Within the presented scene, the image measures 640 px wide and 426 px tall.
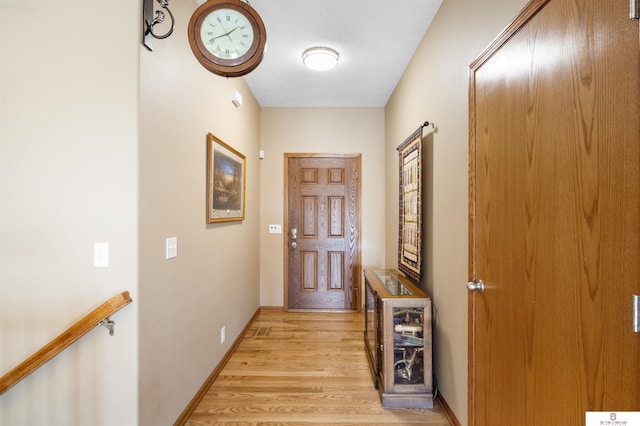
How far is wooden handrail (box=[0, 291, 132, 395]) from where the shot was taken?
4.13 ft

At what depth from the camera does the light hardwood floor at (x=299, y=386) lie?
1.92 meters

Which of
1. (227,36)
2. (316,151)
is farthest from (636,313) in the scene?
(316,151)

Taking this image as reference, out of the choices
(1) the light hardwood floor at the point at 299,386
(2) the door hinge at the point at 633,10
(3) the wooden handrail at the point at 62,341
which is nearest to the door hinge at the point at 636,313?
(2) the door hinge at the point at 633,10

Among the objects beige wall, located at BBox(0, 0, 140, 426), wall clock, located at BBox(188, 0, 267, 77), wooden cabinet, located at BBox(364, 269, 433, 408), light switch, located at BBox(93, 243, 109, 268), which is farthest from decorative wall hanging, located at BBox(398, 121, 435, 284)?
light switch, located at BBox(93, 243, 109, 268)

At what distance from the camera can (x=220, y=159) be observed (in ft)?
7.90

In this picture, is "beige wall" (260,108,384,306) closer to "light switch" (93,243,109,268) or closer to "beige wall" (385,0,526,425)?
"beige wall" (385,0,526,425)

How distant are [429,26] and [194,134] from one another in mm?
1925

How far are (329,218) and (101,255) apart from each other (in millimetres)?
2787

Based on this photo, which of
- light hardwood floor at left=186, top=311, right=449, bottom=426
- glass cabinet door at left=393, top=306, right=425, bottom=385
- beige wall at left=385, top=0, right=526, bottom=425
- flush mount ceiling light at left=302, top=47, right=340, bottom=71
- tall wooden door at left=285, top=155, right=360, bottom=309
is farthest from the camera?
tall wooden door at left=285, top=155, right=360, bottom=309

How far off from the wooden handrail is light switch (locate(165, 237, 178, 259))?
1.16 ft

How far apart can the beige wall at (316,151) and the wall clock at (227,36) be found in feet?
8.33

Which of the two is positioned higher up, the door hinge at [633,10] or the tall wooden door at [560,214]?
the door hinge at [633,10]

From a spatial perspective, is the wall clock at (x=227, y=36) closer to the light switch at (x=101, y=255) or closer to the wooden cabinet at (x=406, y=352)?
the light switch at (x=101, y=255)

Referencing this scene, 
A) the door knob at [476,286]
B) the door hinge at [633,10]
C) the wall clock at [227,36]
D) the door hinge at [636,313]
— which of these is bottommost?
the door knob at [476,286]
